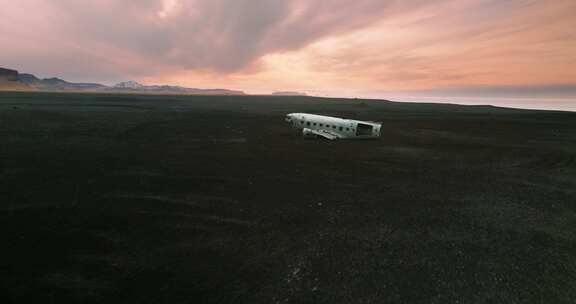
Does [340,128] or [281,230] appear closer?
[281,230]

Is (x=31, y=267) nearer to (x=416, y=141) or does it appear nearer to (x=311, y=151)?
(x=311, y=151)

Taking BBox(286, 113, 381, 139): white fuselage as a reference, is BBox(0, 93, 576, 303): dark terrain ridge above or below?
below

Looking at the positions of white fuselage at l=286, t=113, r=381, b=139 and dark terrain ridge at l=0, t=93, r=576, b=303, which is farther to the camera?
white fuselage at l=286, t=113, r=381, b=139

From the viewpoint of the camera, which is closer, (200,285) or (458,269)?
(200,285)

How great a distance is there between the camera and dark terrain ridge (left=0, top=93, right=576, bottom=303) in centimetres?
823

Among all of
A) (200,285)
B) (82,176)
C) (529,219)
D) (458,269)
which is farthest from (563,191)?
(82,176)

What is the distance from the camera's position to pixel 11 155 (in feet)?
74.7

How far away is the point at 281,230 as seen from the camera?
11711 millimetres

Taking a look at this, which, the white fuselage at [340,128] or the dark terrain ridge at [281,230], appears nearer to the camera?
the dark terrain ridge at [281,230]

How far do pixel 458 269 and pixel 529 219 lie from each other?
25.8ft

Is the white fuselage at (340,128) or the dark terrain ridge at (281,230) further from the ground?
the white fuselage at (340,128)

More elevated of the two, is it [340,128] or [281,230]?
[340,128]

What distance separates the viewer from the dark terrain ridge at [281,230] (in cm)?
823

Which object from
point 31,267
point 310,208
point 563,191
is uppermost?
point 563,191
